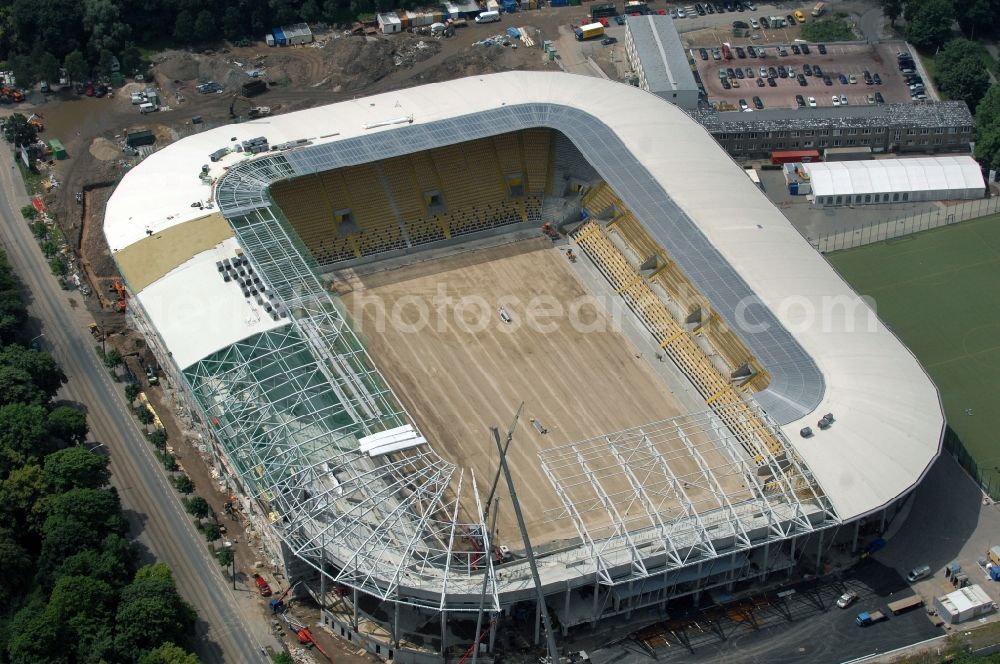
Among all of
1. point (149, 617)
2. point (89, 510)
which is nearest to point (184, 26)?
point (89, 510)

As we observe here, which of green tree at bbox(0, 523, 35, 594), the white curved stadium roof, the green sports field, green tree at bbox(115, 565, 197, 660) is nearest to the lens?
green tree at bbox(115, 565, 197, 660)

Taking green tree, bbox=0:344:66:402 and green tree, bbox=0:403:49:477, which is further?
green tree, bbox=0:344:66:402

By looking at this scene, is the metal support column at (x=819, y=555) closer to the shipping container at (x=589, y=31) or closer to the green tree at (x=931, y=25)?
the green tree at (x=931, y=25)

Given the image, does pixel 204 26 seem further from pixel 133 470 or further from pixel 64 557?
pixel 64 557

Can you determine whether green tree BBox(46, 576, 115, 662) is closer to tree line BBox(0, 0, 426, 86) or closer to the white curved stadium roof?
the white curved stadium roof

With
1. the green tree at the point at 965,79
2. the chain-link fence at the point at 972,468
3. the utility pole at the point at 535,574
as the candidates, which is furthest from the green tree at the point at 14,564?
the green tree at the point at 965,79

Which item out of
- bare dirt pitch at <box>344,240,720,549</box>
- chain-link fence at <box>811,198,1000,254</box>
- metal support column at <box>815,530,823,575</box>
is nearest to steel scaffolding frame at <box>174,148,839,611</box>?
bare dirt pitch at <box>344,240,720,549</box>
